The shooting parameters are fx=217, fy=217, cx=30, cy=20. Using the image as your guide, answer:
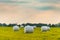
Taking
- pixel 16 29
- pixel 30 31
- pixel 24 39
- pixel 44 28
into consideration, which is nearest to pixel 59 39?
pixel 24 39

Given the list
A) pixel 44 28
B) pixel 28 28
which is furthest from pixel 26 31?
pixel 44 28

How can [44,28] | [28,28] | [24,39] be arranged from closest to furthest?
[24,39] → [28,28] → [44,28]

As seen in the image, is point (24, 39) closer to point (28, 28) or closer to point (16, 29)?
point (28, 28)

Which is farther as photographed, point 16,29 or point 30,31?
point 16,29

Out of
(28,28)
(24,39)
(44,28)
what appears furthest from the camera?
(44,28)

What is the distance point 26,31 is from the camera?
102ft

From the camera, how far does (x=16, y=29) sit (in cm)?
3856

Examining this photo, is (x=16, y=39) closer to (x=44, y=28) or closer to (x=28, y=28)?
(x=28, y=28)

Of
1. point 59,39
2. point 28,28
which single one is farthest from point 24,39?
point 28,28

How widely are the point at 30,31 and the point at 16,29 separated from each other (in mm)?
8105

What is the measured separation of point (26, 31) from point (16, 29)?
25.4 feet

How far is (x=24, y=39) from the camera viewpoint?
883 inches

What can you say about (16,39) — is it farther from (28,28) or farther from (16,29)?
(16,29)

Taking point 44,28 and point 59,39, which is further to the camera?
point 44,28
